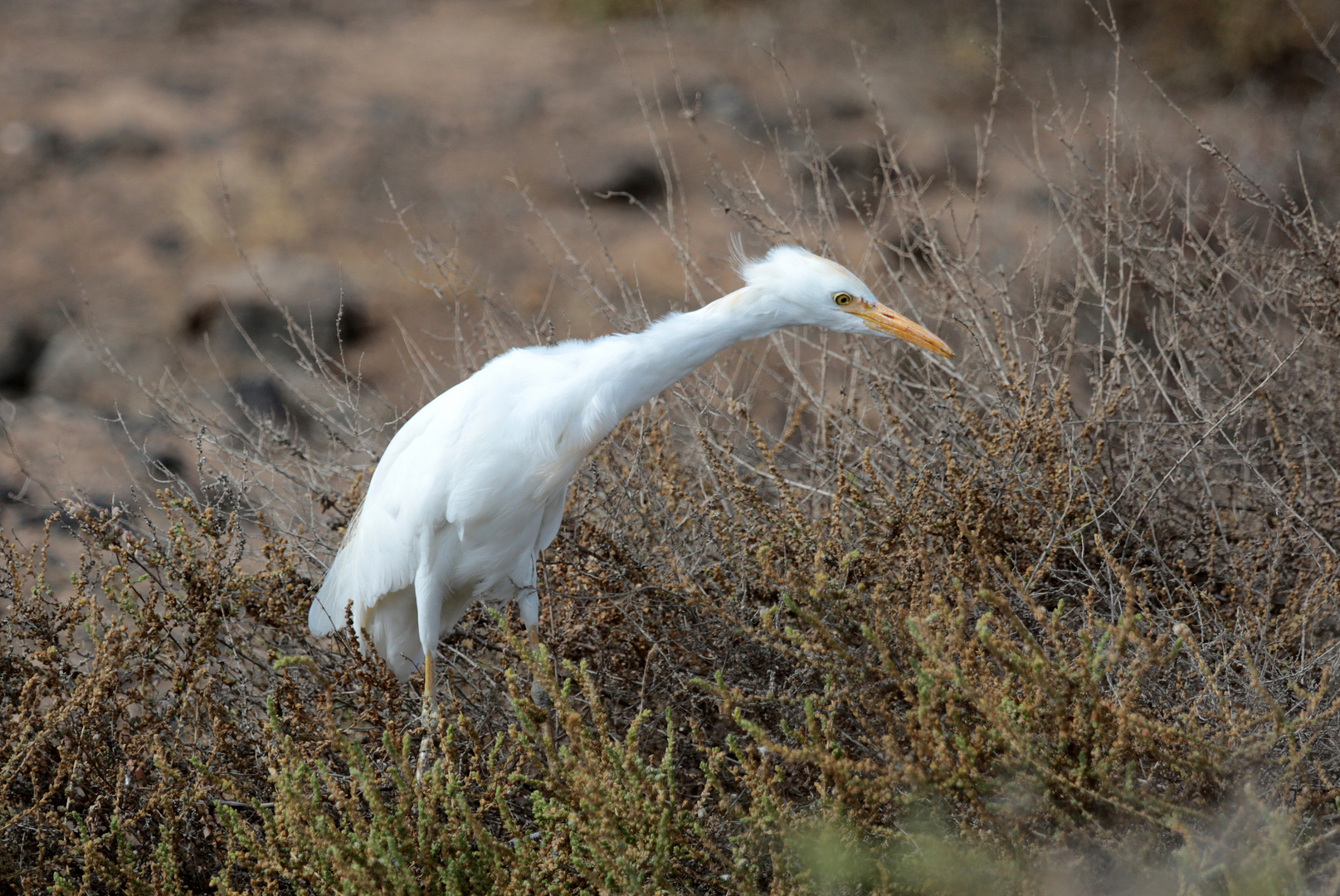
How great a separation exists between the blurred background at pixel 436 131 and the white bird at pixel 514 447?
4.10m

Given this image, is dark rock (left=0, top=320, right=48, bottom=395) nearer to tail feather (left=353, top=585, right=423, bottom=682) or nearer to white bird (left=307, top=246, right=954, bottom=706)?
tail feather (left=353, top=585, right=423, bottom=682)

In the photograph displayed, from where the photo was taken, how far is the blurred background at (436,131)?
27.8 feet

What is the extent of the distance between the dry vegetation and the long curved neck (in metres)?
0.29

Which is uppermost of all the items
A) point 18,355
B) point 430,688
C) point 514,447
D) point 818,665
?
point 514,447

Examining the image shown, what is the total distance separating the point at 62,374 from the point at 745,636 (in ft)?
25.6

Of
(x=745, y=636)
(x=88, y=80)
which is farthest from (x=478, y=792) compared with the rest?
(x=88, y=80)

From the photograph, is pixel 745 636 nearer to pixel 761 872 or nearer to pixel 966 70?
pixel 761 872

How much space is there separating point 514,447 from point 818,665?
0.95m

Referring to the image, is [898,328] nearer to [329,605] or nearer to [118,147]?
[329,605]

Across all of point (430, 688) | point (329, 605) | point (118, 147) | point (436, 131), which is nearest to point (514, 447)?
point (430, 688)

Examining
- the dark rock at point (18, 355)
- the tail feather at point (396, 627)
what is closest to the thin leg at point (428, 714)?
the tail feather at point (396, 627)

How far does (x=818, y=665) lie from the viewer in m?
1.91

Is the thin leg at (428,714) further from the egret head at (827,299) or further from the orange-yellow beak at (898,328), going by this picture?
the orange-yellow beak at (898,328)

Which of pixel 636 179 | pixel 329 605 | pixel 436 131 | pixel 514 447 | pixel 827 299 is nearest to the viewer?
pixel 827 299
